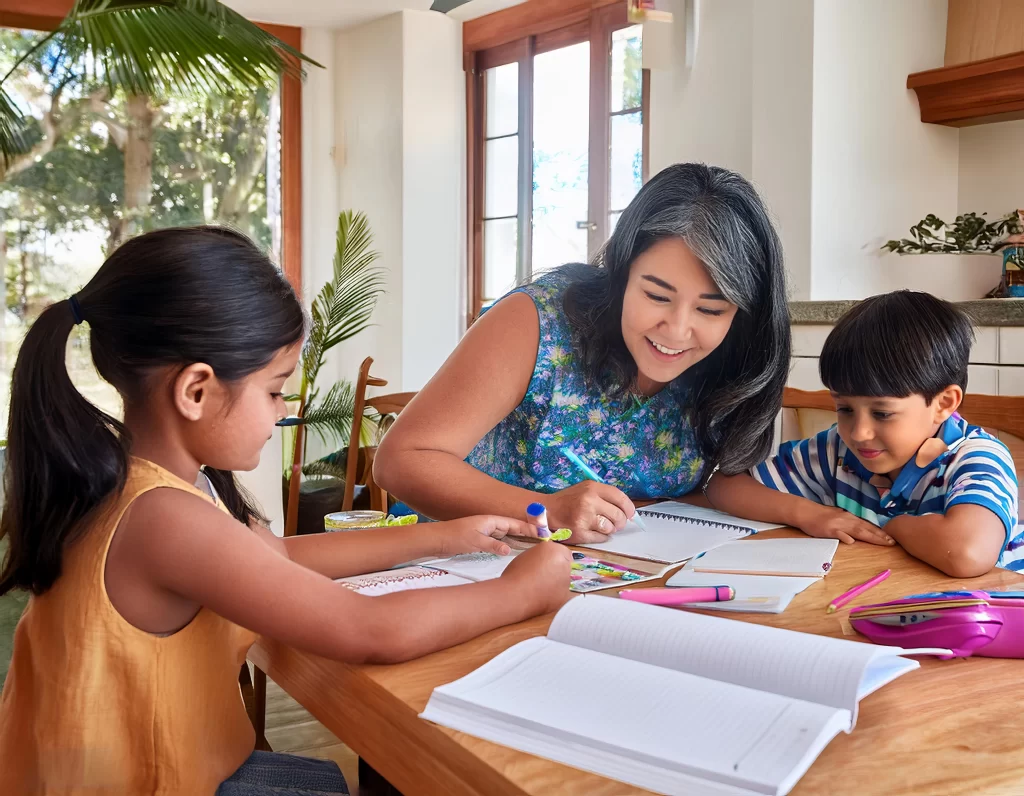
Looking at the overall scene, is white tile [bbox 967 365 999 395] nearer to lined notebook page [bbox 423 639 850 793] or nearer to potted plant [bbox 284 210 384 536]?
lined notebook page [bbox 423 639 850 793]

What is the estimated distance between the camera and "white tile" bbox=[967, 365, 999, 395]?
2.49 meters

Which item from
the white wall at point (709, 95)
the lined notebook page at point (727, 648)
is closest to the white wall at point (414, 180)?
the white wall at point (709, 95)

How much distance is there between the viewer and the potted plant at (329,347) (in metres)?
4.35

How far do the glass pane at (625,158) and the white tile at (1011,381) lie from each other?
216 cm

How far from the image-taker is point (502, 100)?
5094 mm

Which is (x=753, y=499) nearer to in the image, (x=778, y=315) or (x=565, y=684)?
(x=778, y=315)

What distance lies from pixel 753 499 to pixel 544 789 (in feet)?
3.06

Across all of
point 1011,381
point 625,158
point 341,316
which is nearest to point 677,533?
point 1011,381

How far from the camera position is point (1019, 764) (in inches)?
23.8

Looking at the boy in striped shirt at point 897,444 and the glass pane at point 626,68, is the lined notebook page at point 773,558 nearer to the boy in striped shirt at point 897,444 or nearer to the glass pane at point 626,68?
the boy in striped shirt at point 897,444

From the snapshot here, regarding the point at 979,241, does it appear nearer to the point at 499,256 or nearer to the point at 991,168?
the point at 991,168

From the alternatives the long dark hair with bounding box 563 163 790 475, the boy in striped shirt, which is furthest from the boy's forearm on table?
the long dark hair with bounding box 563 163 790 475

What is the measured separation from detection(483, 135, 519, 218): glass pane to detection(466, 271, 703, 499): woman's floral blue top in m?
3.56

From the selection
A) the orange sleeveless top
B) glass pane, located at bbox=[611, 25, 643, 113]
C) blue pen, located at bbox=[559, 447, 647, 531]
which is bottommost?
the orange sleeveless top
